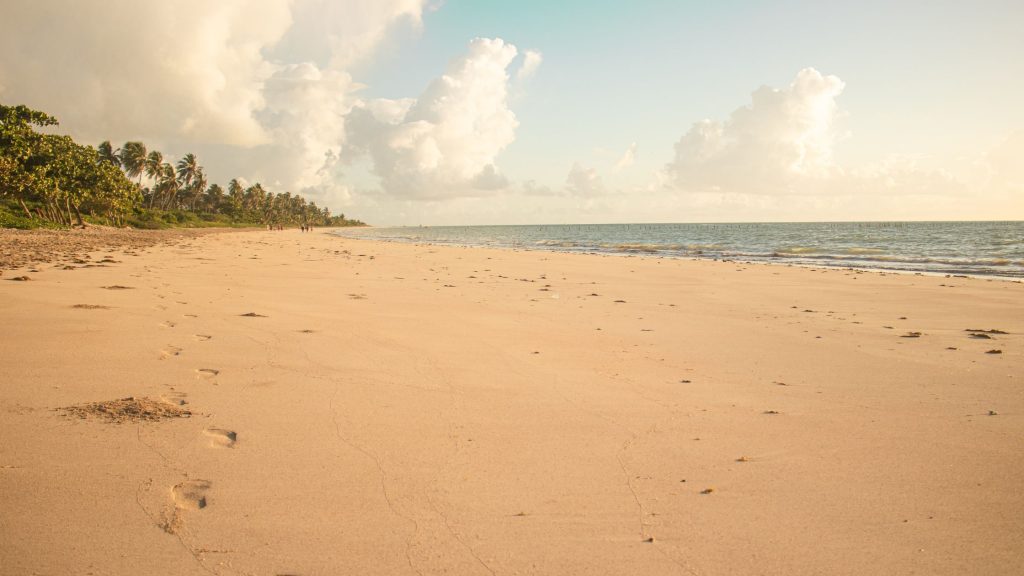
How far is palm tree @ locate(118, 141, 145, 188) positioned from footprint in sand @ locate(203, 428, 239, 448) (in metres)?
110

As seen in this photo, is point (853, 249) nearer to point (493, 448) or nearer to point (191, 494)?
point (493, 448)

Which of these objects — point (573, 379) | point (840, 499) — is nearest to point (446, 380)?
point (573, 379)

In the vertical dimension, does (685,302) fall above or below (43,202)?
below

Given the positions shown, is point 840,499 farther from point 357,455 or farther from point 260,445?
point 260,445

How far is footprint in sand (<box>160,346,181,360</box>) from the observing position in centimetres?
587

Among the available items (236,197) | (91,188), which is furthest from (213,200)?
(91,188)

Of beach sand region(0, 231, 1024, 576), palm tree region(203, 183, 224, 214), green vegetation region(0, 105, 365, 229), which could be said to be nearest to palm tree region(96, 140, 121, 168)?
green vegetation region(0, 105, 365, 229)

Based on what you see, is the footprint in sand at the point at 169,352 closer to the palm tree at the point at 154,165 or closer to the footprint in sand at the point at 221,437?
the footprint in sand at the point at 221,437

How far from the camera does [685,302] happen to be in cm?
1220

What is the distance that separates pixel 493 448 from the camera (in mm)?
3906

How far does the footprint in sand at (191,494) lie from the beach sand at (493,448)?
17 millimetres

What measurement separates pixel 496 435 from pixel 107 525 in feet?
7.84

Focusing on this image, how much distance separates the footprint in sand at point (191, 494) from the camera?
9.82ft

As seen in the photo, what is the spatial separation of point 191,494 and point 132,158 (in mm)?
111839
